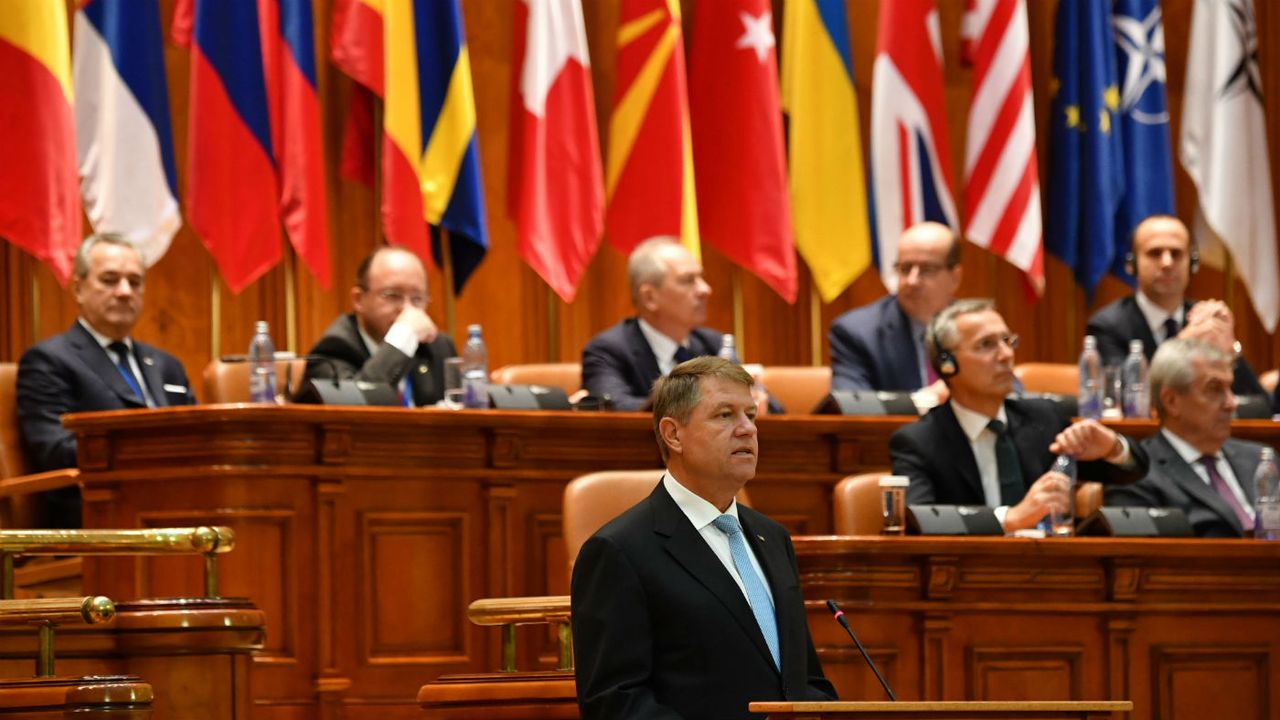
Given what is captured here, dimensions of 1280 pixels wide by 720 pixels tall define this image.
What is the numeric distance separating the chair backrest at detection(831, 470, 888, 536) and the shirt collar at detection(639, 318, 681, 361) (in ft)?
6.24

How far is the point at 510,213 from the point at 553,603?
406cm

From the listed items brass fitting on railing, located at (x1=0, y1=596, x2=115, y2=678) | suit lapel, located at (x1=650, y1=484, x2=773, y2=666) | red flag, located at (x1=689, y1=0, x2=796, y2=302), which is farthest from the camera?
red flag, located at (x1=689, y1=0, x2=796, y2=302)

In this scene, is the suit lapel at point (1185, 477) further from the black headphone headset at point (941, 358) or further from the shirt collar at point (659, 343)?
the shirt collar at point (659, 343)

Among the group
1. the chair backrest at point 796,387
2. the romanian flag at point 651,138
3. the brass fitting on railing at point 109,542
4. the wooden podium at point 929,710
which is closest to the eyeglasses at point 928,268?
the chair backrest at point 796,387

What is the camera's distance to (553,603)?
13.9ft

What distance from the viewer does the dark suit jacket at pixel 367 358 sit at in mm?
6484

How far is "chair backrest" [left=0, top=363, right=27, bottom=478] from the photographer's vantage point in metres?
6.33

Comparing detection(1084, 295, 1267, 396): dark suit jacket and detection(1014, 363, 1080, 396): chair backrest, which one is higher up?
detection(1084, 295, 1267, 396): dark suit jacket

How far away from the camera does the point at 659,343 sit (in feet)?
23.3

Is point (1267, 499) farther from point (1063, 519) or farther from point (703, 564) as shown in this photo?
point (703, 564)

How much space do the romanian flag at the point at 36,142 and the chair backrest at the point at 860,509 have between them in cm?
339

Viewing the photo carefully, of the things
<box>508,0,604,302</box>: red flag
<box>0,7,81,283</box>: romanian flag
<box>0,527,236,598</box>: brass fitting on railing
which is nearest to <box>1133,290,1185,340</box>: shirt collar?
<box>508,0,604,302</box>: red flag

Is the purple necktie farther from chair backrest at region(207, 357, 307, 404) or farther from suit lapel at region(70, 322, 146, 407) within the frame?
suit lapel at region(70, 322, 146, 407)

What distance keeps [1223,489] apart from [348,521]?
8.46ft
